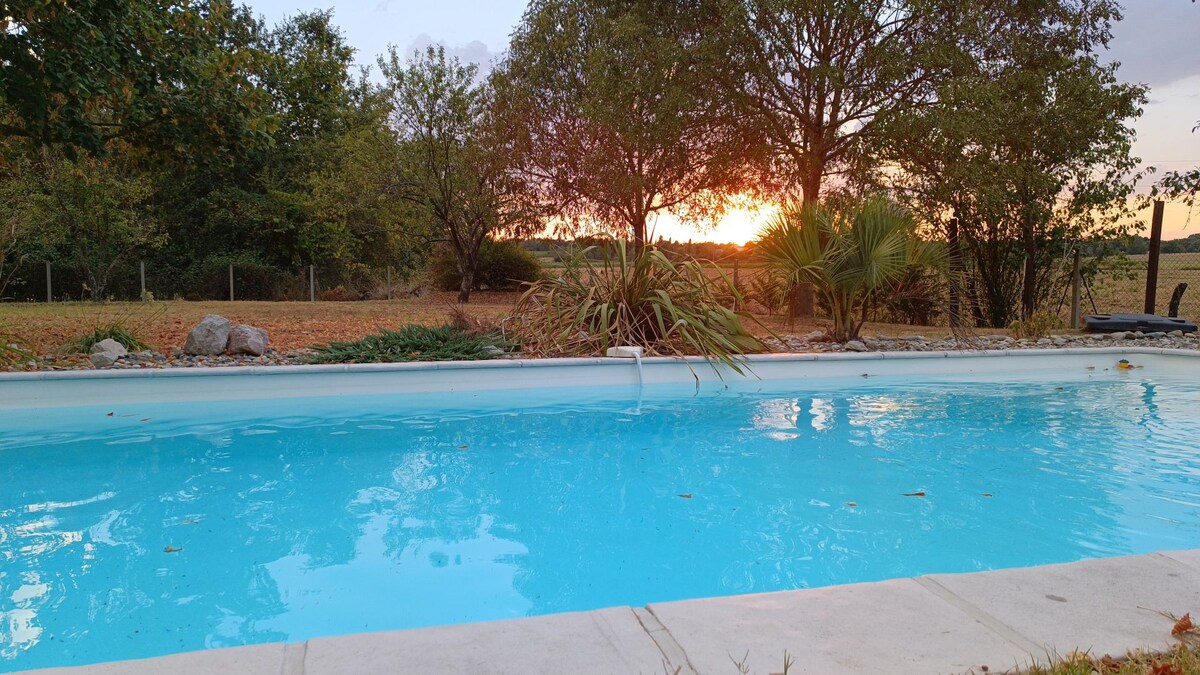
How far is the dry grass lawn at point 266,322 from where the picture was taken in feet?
26.7

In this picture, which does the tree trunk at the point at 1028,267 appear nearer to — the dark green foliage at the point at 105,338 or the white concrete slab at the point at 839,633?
the white concrete slab at the point at 839,633

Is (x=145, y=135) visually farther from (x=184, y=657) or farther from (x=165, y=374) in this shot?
(x=184, y=657)

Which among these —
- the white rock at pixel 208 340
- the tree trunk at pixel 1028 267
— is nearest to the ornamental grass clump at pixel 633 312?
the white rock at pixel 208 340

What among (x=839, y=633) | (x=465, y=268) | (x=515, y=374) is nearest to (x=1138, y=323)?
(x=515, y=374)

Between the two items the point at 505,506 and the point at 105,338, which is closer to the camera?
the point at 505,506

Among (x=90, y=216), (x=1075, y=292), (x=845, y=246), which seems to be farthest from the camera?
(x=90, y=216)

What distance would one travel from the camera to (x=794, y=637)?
1.69 meters

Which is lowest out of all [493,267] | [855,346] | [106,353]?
[106,353]

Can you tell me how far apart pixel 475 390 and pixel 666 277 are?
7.64ft

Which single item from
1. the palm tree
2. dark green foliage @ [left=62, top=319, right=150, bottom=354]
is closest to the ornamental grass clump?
the palm tree

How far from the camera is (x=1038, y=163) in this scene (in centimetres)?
1096

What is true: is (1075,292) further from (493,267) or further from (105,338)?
(493,267)

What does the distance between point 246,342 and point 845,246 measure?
19.5 ft

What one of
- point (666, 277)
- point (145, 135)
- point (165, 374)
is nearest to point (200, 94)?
point (145, 135)
